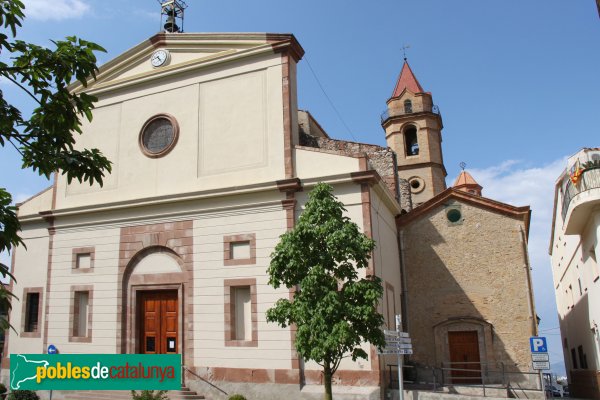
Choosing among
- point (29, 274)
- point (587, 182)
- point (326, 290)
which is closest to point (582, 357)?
point (587, 182)

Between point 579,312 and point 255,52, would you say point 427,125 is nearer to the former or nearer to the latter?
point 579,312

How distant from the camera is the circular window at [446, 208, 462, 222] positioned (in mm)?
21188

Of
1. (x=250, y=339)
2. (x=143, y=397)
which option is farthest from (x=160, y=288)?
(x=143, y=397)

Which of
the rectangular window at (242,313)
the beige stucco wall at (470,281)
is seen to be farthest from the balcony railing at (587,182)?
the rectangular window at (242,313)

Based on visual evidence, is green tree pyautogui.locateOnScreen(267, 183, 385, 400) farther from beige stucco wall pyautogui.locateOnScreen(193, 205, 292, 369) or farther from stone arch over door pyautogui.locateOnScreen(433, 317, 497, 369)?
stone arch over door pyautogui.locateOnScreen(433, 317, 497, 369)

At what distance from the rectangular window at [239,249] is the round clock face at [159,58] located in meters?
8.08

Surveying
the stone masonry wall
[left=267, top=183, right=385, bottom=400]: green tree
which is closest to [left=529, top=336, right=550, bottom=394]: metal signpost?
[left=267, top=183, right=385, bottom=400]: green tree

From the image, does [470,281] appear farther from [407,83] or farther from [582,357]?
[407,83]

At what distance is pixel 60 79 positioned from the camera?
18.2ft

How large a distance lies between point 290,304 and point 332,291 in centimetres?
117

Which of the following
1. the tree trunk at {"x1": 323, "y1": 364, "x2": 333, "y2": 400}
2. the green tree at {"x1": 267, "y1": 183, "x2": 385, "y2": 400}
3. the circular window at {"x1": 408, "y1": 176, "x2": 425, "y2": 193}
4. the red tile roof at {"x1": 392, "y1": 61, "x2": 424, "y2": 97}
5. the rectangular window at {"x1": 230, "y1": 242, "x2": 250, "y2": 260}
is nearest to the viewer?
the green tree at {"x1": 267, "y1": 183, "x2": 385, "y2": 400}

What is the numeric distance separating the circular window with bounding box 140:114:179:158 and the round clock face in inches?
88.1

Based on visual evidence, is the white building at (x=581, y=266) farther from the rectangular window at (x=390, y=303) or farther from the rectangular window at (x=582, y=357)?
the rectangular window at (x=390, y=303)

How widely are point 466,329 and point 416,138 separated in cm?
2125
